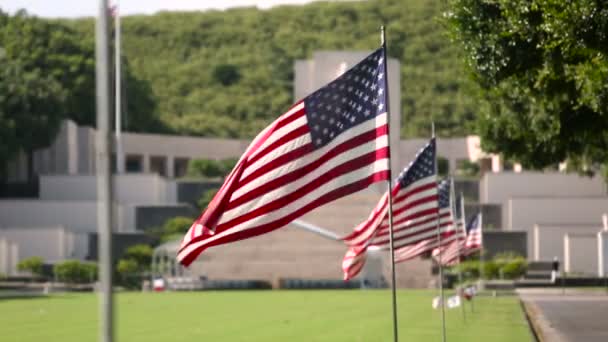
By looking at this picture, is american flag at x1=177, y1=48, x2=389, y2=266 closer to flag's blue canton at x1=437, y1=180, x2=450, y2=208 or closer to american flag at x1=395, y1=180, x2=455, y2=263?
american flag at x1=395, y1=180, x2=455, y2=263

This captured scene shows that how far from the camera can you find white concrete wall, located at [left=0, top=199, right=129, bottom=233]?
68.5 m

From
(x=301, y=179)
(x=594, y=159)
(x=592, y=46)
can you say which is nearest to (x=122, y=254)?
(x=594, y=159)

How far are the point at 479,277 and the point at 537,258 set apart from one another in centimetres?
904

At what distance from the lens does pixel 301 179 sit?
Result: 539 inches

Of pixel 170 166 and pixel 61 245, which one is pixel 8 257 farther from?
pixel 170 166

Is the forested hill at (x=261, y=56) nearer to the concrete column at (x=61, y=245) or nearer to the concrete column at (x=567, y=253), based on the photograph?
the concrete column at (x=61, y=245)

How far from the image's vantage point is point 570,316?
29.8m

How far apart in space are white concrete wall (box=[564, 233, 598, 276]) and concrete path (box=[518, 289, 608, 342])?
14.7 metres

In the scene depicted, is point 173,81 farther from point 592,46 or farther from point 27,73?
point 592,46

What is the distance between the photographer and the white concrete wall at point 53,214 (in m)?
68.5

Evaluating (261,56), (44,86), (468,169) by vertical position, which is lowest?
(468,169)

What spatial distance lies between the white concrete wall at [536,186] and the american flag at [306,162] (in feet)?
180

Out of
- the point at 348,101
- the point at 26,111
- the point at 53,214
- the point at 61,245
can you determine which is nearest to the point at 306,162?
the point at 348,101

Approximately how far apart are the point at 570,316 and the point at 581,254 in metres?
30.3
